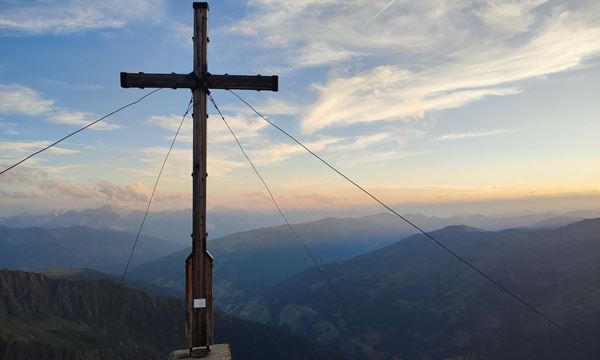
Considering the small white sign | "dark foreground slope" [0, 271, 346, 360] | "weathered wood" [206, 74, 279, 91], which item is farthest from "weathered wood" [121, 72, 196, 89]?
"dark foreground slope" [0, 271, 346, 360]

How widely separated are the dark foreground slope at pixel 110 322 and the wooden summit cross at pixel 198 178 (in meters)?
114

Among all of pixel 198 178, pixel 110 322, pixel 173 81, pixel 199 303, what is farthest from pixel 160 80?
pixel 110 322

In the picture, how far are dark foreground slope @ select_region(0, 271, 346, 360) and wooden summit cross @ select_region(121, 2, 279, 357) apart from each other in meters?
114

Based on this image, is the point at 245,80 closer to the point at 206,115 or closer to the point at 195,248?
the point at 206,115

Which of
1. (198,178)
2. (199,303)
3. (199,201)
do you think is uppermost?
(198,178)

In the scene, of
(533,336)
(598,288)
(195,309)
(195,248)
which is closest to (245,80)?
(195,248)

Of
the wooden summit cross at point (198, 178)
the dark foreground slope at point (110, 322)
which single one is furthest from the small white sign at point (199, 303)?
the dark foreground slope at point (110, 322)

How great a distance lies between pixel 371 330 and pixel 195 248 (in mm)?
191223

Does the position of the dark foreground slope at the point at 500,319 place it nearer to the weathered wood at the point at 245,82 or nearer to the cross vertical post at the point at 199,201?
the cross vertical post at the point at 199,201

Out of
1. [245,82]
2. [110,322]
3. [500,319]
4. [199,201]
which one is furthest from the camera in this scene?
[500,319]

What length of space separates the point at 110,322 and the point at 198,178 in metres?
152

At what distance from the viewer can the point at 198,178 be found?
8.60 m

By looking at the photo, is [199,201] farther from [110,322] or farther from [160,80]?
[110,322]

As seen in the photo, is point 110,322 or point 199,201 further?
point 110,322
